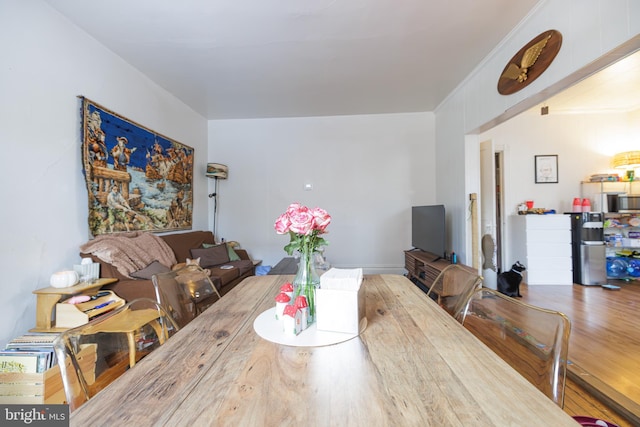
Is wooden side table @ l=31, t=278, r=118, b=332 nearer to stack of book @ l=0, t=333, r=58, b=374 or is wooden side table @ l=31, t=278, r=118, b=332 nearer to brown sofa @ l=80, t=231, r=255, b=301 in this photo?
stack of book @ l=0, t=333, r=58, b=374

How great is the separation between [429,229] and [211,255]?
2775mm

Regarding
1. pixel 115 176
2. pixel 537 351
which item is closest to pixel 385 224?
pixel 537 351

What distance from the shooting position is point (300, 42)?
2.17m

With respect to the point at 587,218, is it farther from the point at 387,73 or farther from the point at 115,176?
the point at 115,176

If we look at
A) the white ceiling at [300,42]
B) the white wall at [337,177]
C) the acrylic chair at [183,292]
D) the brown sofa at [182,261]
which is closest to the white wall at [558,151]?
the white wall at [337,177]

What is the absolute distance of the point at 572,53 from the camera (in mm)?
1567

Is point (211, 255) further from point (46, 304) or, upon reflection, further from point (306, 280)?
point (306, 280)

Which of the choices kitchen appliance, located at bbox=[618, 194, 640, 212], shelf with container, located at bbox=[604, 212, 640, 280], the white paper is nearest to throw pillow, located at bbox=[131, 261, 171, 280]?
the white paper

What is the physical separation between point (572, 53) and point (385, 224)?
268cm

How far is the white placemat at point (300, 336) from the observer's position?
0.80 meters

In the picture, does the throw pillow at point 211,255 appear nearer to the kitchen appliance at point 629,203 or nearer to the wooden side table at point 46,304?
the wooden side table at point 46,304

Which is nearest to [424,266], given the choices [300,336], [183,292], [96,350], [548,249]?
[548,249]

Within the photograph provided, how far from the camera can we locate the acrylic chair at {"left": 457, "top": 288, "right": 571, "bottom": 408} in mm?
704

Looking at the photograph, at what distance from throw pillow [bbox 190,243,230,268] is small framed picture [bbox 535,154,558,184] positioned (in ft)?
15.9
